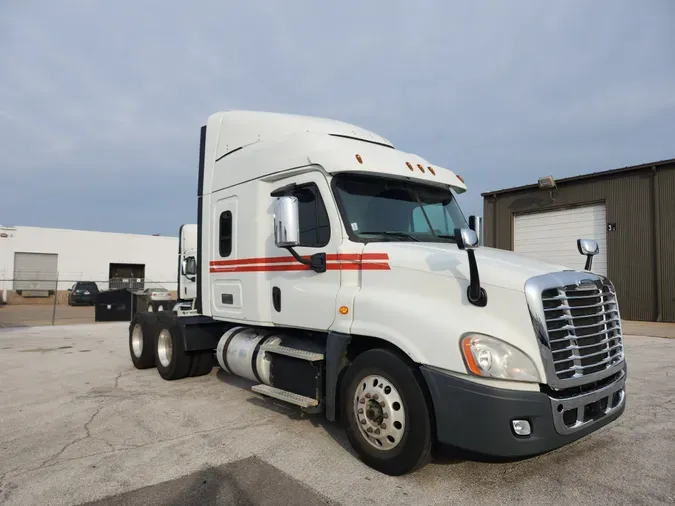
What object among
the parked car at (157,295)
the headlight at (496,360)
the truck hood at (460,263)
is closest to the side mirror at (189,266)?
the truck hood at (460,263)

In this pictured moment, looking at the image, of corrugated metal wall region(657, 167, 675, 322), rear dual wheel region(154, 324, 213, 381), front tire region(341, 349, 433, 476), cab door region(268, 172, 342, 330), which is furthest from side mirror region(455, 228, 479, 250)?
corrugated metal wall region(657, 167, 675, 322)

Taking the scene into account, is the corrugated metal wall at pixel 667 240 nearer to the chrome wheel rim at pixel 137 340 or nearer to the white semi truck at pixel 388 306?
the white semi truck at pixel 388 306

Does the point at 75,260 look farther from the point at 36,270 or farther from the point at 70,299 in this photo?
the point at 70,299

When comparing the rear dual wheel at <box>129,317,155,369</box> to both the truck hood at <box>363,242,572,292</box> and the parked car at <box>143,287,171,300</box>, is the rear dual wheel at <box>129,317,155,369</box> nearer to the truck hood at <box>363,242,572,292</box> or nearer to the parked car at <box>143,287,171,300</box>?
the truck hood at <box>363,242,572,292</box>

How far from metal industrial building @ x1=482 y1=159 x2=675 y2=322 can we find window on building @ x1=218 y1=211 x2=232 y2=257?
47.3ft

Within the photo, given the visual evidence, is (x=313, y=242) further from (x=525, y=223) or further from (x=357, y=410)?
(x=525, y=223)

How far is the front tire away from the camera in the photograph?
359cm

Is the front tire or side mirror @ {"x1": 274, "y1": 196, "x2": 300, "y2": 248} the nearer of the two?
the front tire

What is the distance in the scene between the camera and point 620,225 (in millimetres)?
17906

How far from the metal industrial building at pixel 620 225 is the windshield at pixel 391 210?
45.7ft

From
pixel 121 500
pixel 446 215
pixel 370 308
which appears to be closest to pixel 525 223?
pixel 446 215

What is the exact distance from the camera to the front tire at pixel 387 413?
3.59 meters

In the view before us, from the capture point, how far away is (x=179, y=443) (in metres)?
4.65

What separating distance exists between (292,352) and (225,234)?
2051mm
